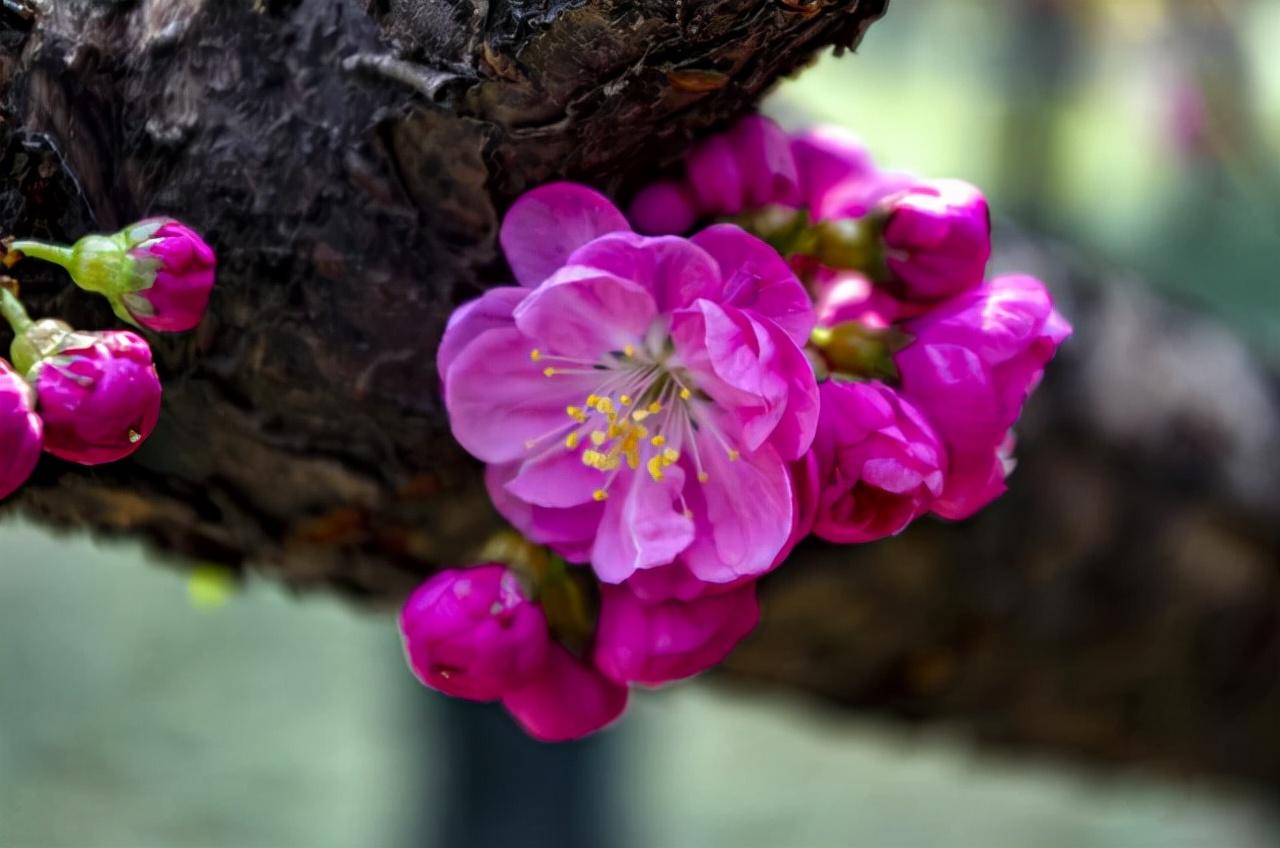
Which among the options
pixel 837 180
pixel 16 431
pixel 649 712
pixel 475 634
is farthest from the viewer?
pixel 649 712

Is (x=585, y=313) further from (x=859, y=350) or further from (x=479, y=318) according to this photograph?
(x=859, y=350)

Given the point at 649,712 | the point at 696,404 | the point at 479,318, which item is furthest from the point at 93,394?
the point at 649,712

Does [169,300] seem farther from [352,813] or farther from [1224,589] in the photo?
[352,813]

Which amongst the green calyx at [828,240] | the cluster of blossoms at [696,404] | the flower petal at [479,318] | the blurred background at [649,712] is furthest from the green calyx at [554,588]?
the blurred background at [649,712]

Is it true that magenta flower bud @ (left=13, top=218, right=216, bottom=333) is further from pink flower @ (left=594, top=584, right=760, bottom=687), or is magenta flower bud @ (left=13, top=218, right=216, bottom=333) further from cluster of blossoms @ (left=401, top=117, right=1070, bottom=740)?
pink flower @ (left=594, top=584, right=760, bottom=687)

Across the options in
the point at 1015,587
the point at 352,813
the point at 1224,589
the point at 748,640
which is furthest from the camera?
the point at 352,813

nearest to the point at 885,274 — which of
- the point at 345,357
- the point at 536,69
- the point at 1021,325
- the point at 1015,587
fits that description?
the point at 1021,325

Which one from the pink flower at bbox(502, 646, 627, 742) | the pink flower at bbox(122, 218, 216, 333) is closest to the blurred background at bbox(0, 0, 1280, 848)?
the pink flower at bbox(502, 646, 627, 742)
